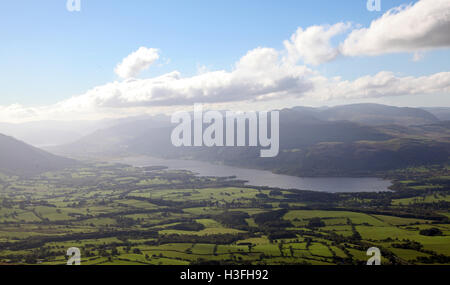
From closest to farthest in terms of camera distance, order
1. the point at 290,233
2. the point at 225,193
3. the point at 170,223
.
Result: the point at 290,233, the point at 170,223, the point at 225,193

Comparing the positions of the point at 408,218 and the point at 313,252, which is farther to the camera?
the point at 408,218

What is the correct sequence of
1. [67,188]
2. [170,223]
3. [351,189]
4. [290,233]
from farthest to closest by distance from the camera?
[67,188] < [351,189] < [170,223] < [290,233]

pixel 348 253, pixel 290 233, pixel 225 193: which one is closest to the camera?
pixel 348 253

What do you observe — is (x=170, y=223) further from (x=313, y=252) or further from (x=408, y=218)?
(x=408, y=218)
